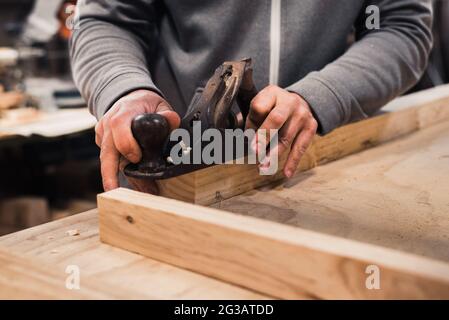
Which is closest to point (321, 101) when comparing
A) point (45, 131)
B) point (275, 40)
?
point (275, 40)

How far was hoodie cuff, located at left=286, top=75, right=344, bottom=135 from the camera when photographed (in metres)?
1.12

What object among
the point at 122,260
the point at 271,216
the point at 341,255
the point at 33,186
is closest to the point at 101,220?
the point at 122,260

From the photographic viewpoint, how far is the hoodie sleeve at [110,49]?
3.70 ft

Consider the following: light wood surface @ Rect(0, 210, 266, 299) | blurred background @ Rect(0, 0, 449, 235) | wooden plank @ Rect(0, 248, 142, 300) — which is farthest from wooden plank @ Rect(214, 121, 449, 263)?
blurred background @ Rect(0, 0, 449, 235)

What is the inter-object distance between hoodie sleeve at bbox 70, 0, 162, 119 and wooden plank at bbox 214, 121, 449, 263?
0.33 meters

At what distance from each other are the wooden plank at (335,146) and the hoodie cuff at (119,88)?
0.22 metres

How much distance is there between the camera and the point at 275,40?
4.44ft

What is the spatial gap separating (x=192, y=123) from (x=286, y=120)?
0.63ft

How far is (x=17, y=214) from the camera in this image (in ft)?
8.95

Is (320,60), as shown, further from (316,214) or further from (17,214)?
(17,214)

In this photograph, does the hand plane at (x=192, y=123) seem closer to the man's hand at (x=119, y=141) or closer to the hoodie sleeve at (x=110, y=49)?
the man's hand at (x=119, y=141)

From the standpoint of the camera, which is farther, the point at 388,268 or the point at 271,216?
the point at 271,216

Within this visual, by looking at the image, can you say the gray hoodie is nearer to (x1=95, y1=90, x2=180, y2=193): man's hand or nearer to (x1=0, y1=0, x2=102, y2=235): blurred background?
(x1=95, y1=90, x2=180, y2=193): man's hand

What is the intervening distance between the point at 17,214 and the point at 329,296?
2.37m
